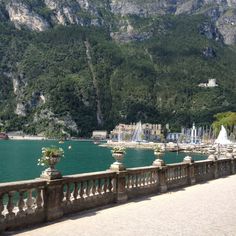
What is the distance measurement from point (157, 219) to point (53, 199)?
3766 mm

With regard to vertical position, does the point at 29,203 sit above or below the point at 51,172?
below

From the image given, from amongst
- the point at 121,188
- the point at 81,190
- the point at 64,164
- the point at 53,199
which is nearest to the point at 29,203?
the point at 53,199

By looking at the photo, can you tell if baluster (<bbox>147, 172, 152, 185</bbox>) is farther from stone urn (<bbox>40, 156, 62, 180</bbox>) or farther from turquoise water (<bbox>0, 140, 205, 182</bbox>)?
turquoise water (<bbox>0, 140, 205, 182</bbox>)

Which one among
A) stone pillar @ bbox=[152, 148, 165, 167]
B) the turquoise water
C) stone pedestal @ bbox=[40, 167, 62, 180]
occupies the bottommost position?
the turquoise water

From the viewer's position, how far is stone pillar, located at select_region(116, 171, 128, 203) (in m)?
19.9

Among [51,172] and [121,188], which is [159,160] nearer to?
[121,188]

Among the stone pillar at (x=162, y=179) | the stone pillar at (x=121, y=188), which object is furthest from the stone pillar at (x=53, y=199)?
the stone pillar at (x=162, y=179)

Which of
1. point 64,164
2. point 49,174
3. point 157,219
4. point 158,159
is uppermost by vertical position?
point 158,159

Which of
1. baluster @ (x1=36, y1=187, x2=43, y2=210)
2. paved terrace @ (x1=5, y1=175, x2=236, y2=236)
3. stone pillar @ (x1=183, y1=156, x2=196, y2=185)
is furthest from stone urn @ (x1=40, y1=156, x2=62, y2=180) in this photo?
stone pillar @ (x1=183, y1=156, x2=196, y2=185)

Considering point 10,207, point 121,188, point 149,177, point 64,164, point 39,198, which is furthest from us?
point 64,164

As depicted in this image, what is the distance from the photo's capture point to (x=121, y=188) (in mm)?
20188

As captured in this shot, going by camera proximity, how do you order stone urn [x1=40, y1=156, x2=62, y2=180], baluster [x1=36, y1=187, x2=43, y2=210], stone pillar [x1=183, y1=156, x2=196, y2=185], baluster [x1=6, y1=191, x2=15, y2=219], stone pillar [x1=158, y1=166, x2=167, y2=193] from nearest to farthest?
baluster [x1=6, y1=191, x2=15, y2=219]
baluster [x1=36, y1=187, x2=43, y2=210]
stone urn [x1=40, y1=156, x2=62, y2=180]
stone pillar [x1=158, y1=166, x2=167, y2=193]
stone pillar [x1=183, y1=156, x2=196, y2=185]

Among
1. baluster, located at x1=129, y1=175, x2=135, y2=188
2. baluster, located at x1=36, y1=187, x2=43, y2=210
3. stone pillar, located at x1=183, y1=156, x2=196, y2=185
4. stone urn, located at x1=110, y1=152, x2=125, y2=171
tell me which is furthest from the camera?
stone pillar, located at x1=183, y1=156, x2=196, y2=185

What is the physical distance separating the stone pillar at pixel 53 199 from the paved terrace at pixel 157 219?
0.32m
